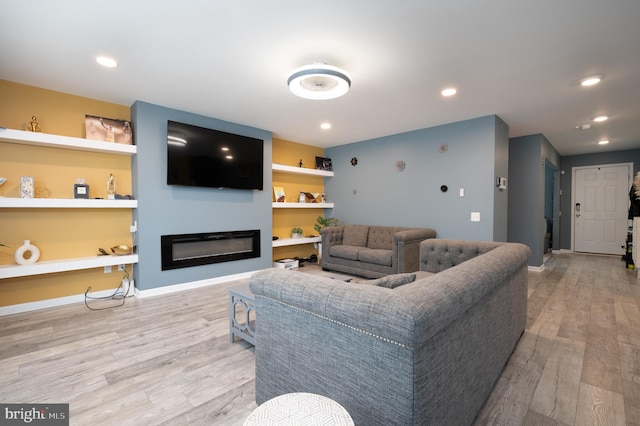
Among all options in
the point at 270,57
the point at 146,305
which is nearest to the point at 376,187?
the point at 270,57

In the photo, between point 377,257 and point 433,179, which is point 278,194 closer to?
point 377,257

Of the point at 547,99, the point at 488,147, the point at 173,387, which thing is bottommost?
the point at 173,387

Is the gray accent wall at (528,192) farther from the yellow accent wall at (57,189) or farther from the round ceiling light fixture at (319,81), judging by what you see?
the yellow accent wall at (57,189)

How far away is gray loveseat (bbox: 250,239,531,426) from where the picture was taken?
102 cm

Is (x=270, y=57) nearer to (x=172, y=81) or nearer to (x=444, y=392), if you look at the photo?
(x=172, y=81)

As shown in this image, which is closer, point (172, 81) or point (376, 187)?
point (172, 81)

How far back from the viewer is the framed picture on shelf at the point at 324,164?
625 centimetres

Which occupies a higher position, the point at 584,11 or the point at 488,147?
the point at 584,11

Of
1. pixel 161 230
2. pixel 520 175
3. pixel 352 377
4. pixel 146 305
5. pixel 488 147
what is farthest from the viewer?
pixel 520 175

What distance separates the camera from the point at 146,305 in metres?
3.41

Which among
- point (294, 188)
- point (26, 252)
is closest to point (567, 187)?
point (294, 188)

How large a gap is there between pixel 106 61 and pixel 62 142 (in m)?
1.21

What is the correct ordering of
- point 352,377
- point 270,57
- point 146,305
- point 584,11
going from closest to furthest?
1. point 352,377
2. point 584,11
3. point 270,57
4. point 146,305

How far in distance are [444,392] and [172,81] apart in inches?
141
